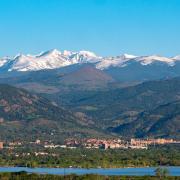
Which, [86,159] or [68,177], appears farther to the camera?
[86,159]

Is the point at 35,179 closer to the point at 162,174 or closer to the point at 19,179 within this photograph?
the point at 19,179

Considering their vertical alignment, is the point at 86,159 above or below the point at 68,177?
above

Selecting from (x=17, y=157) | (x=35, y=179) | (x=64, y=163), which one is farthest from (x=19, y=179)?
(x=17, y=157)

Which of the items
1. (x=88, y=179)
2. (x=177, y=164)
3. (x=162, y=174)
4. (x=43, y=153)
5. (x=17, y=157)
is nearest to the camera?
(x=88, y=179)

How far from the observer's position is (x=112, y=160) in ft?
555

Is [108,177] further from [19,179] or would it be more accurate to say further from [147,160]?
[147,160]

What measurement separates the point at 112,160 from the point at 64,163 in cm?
1075

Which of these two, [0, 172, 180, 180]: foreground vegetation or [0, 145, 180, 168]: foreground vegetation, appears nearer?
[0, 172, 180, 180]: foreground vegetation

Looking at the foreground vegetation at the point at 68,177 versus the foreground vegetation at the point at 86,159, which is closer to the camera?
the foreground vegetation at the point at 68,177

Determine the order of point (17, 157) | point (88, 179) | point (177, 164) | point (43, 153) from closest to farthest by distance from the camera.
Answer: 1. point (88, 179)
2. point (177, 164)
3. point (17, 157)
4. point (43, 153)

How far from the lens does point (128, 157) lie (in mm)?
178875

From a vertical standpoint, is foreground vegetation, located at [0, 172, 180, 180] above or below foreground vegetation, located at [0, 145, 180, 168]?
below

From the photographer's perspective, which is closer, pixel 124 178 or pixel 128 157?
pixel 124 178

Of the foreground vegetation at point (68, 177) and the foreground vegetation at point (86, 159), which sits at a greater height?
the foreground vegetation at point (86, 159)
